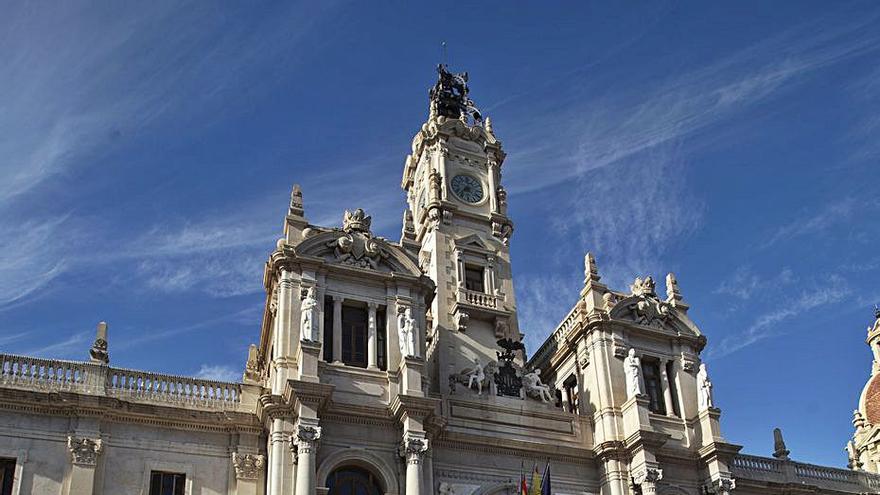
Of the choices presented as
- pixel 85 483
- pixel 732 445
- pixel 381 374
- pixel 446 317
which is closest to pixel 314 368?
pixel 381 374

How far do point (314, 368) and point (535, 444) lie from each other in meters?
8.93

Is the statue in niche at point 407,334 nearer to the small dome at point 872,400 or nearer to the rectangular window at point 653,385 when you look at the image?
the rectangular window at point 653,385

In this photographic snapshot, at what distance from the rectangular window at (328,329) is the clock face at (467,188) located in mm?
13334

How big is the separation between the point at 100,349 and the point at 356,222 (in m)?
10.6

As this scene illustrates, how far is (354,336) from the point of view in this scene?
35.9m

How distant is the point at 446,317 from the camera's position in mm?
42844

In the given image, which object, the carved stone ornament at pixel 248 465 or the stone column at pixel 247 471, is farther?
the carved stone ornament at pixel 248 465

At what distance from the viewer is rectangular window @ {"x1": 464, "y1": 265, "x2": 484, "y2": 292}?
146 feet

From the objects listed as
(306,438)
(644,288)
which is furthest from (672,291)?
(306,438)

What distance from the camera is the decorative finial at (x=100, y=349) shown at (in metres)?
32.9

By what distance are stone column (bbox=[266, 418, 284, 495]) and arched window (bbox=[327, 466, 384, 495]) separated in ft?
6.06

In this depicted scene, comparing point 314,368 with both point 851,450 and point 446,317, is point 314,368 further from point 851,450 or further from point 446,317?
point 851,450

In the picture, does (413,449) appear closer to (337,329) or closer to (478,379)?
(337,329)

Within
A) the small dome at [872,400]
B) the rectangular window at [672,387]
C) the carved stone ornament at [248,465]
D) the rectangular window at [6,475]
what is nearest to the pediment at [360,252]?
the carved stone ornament at [248,465]
